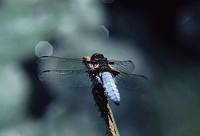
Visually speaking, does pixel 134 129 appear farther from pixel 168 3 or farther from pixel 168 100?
pixel 168 3

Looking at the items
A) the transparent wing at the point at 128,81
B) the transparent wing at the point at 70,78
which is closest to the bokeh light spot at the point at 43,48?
the transparent wing at the point at 70,78

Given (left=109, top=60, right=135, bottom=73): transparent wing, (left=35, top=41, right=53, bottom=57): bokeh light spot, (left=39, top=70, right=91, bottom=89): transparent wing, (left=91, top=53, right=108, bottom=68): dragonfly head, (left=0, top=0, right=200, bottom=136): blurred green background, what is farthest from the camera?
(left=35, top=41, right=53, bottom=57): bokeh light spot

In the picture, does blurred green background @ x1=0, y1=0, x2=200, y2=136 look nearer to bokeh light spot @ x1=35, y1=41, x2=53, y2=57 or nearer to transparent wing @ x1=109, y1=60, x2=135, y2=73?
bokeh light spot @ x1=35, y1=41, x2=53, y2=57

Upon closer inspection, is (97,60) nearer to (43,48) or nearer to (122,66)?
(122,66)

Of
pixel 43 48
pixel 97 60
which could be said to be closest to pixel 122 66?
pixel 97 60

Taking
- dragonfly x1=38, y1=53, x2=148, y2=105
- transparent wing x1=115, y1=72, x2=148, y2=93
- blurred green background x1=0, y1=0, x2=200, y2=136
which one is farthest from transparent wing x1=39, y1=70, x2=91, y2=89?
blurred green background x1=0, y1=0, x2=200, y2=136

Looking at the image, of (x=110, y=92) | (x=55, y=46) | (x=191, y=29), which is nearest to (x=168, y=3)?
(x=191, y=29)

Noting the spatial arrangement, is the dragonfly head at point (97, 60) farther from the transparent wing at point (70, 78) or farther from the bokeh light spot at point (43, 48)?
the bokeh light spot at point (43, 48)
